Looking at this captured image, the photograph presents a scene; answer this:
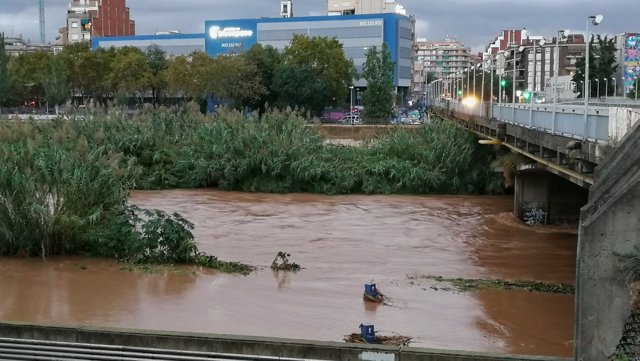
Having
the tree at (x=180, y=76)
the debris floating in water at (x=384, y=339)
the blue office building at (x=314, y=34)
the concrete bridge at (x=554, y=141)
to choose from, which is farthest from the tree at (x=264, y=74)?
the debris floating in water at (x=384, y=339)

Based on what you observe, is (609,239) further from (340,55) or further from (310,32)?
(310,32)

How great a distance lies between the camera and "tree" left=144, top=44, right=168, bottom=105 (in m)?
91.3

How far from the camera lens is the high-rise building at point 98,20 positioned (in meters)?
153

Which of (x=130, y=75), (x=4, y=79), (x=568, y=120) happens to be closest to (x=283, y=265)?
(x=568, y=120)

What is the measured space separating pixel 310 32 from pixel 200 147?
70517mm

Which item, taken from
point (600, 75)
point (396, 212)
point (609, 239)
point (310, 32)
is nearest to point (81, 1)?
point (310, 32)

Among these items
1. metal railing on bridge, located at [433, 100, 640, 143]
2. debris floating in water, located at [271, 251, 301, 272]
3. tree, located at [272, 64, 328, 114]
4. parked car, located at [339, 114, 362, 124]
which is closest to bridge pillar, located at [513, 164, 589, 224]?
metal railing on bridge, located at [433, 100, 640, 143]

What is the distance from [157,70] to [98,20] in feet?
206

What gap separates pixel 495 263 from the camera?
75.6ft

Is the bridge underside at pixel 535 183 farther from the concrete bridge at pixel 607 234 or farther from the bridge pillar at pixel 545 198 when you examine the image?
the concrete bridge at pixel 607 234

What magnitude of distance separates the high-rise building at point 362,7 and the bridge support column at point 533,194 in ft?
329

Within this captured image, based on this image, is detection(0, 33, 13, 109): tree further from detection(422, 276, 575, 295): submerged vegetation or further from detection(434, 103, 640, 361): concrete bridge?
detection(434, 103, 640, 361): concrete bridge

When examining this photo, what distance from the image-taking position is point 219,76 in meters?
79.9

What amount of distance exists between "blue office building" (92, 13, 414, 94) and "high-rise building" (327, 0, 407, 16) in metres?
17.0
